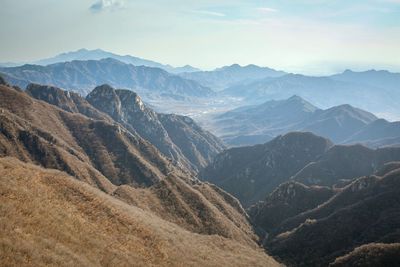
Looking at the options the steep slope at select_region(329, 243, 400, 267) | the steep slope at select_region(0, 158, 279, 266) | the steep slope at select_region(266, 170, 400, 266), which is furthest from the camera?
the steep slope at select_region(266, 170, 400, 266)

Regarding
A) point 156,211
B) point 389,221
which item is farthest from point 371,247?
point 156,211

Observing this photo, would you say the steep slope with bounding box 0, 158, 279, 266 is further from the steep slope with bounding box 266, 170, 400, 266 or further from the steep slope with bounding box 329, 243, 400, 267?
the steep slope with bounding box 266, 170, 400, 266

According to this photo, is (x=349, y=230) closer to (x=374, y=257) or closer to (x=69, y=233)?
(x=374, y=257)

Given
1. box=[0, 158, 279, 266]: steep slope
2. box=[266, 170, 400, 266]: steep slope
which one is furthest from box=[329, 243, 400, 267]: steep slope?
box=[0, 158, 279, 266]: steep slope

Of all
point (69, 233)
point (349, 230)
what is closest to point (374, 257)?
point (349, 230)

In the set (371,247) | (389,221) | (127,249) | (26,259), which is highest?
(26,259)

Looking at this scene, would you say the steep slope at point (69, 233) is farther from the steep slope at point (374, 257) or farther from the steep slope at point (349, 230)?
the steep slope at point (349, 230)

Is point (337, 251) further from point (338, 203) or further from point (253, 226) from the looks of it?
point (253, 226)
